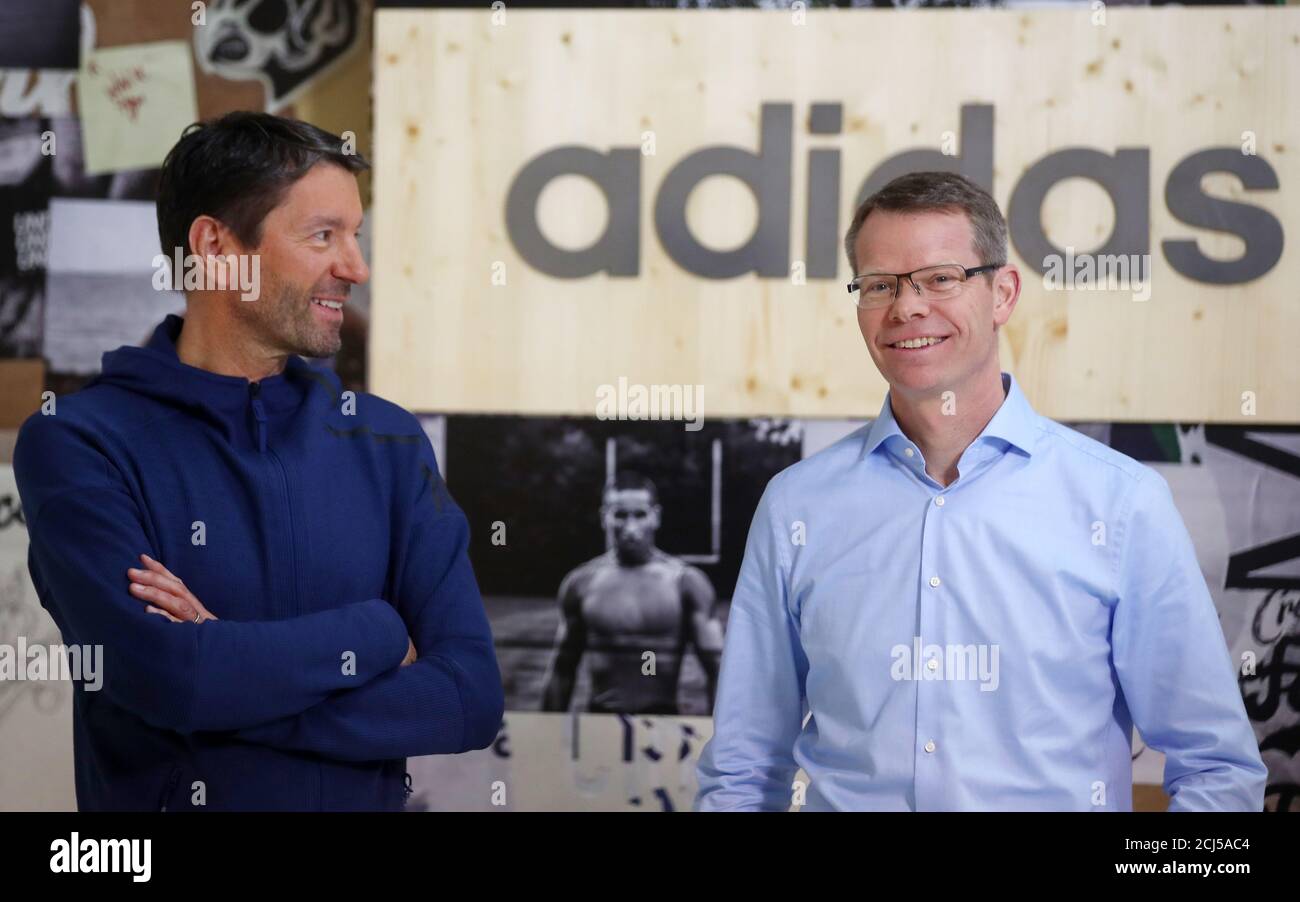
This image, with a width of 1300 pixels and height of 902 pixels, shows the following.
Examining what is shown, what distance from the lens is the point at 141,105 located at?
14.0 feet

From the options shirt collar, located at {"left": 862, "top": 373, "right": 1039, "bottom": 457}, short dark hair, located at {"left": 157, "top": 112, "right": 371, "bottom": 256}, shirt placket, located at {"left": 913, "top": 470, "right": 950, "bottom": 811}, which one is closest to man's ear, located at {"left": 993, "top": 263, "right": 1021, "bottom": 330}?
shirt collar, located at {"left": 862, "top": 373, "right": 1039, "bottom": 457}

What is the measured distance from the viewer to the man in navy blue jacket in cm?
190

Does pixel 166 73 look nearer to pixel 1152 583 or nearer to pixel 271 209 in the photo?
pixel 271 209

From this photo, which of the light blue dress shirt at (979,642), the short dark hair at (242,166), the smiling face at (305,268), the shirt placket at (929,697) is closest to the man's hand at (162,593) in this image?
the smiling face at (305,268)

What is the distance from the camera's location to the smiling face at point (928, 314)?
1.99 meters

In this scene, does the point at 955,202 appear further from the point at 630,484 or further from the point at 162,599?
the point at 630,484

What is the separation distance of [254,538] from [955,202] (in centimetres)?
123

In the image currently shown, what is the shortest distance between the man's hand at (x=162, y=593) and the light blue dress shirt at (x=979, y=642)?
2.73 ft

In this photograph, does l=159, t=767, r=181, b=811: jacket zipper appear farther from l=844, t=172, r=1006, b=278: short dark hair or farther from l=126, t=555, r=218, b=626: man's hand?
l=844, t=172, r=1006, b=278: short dark hair

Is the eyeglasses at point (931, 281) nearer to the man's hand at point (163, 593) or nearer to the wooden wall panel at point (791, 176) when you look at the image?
the man's hand at point (163, 593)

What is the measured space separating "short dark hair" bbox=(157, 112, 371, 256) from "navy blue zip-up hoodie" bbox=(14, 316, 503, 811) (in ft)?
0.77

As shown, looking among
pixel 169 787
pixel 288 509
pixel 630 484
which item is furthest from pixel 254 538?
pixel 630 484
